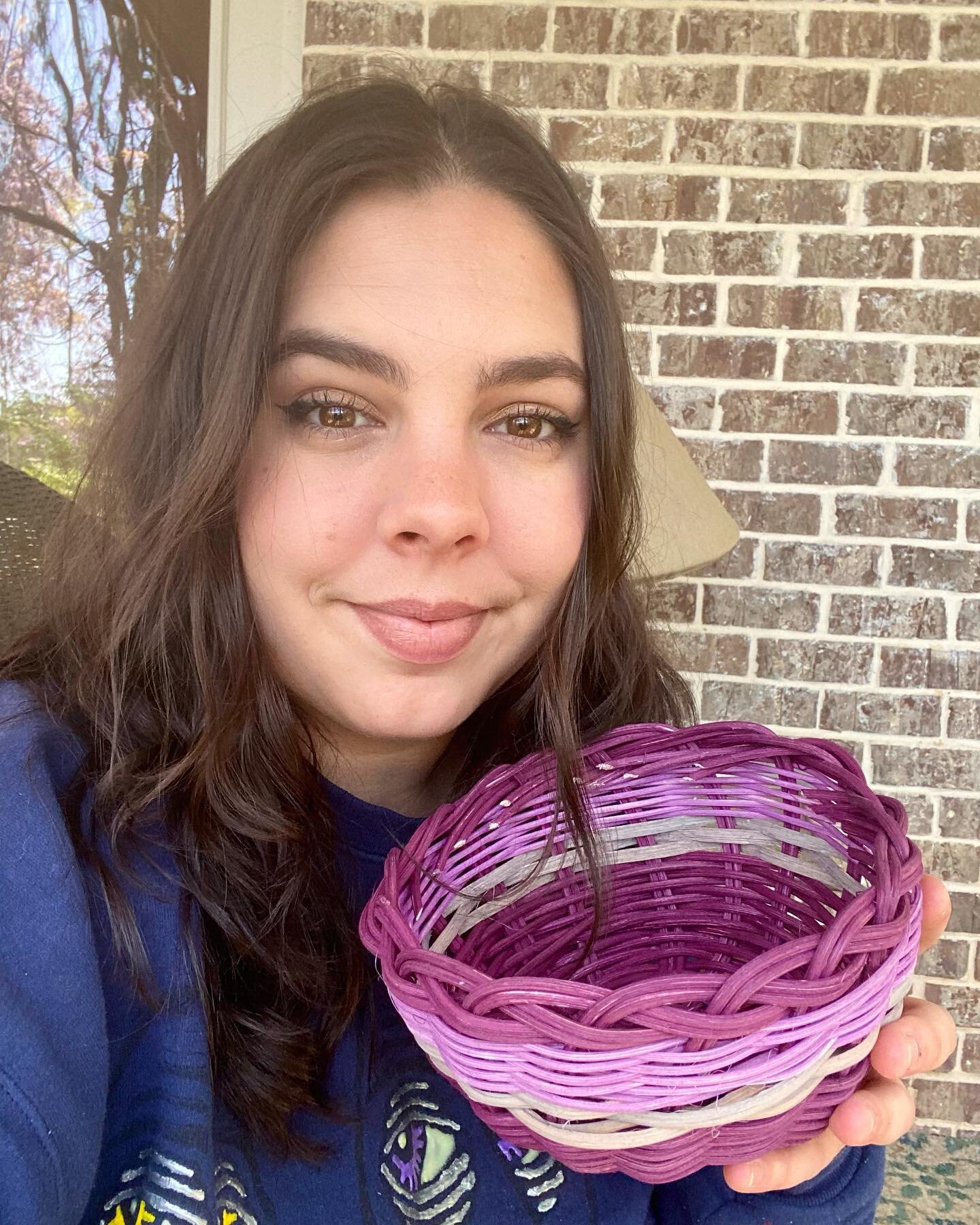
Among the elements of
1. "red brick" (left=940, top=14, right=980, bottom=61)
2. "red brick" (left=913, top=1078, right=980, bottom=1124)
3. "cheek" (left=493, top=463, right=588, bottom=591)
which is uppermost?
"red brick" (left=940, top=14, right=980, bottom=61)

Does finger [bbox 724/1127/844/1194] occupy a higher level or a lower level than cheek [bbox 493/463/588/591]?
lower

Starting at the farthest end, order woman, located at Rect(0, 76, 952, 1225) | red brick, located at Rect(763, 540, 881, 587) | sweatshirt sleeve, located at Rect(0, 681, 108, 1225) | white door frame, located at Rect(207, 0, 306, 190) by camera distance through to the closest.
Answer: white door frame, located at Rect(207, 0, 306, 190) < red brick, located at Rect(763, 540, 881, 587) < woman, located at Rect(0, 76, 952, 1225) < sweatshirt sleeve, located at Rect(0, 681, 108, 1225)

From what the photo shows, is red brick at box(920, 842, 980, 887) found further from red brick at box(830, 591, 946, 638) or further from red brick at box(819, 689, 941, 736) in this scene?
red brick at box(830, 591, 946, 638)

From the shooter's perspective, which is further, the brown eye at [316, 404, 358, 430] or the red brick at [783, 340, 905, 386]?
the red brick at [783, 340, 905, 386]

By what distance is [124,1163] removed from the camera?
21.8 inches

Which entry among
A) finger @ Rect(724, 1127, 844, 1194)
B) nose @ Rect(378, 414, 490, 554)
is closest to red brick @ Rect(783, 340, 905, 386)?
nose @ Rect(378, 414, 490, 554)

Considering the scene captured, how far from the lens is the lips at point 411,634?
67 centimetres

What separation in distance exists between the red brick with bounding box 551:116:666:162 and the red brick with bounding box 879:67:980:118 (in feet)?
1.31

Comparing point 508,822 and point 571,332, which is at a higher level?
point 571,332

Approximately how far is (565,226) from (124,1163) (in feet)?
2.54

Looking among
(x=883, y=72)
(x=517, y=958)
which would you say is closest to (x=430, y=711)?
(x=517, y=958)

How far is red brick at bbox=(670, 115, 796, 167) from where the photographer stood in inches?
63.2

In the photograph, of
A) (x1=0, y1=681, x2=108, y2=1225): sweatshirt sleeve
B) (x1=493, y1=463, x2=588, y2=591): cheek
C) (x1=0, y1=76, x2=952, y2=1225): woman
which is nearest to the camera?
(x1=0, y1=681, x2=108, y2=1225): sweatshirt sleeve

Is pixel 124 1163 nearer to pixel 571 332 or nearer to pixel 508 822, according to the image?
pixel 508 822
